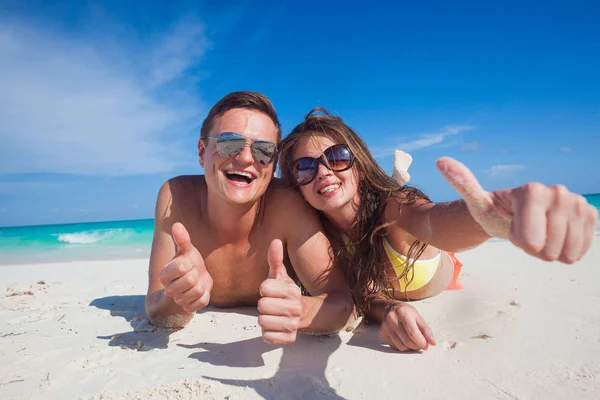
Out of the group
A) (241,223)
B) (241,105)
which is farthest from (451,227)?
(241,105)

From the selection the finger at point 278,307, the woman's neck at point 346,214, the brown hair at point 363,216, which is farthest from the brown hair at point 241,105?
the finger at point 278,307

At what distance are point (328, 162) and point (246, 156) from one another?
0.63 metres

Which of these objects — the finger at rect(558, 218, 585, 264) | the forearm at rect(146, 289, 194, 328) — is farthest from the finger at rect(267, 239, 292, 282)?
the finger at rect(558, 218, 585, 264)

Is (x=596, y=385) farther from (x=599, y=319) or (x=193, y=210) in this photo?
(x=193, y=210)

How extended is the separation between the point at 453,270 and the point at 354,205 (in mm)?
1407

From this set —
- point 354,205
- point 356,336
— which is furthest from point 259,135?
point 356,336

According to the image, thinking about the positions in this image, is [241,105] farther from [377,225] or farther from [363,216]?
[377,225]

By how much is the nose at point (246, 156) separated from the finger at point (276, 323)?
1.22 meters

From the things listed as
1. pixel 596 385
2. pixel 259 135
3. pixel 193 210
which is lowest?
pixel 596 385

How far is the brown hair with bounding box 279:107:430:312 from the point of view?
2799mm

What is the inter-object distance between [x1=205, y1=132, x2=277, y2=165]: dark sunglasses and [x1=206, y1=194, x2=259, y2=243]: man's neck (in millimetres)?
391

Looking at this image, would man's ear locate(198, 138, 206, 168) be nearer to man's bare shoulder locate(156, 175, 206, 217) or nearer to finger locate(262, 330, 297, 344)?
man's bare shoulder locate(156, 175, 206, 217)

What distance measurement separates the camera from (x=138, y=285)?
5.08m

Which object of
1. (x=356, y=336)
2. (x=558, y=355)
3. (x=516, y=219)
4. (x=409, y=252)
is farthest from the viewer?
(x=409, y=252)
